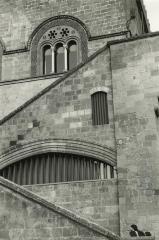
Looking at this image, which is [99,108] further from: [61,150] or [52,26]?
[52,26]

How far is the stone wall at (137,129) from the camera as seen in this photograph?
11.5 m

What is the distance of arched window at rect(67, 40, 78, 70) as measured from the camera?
2036 cm

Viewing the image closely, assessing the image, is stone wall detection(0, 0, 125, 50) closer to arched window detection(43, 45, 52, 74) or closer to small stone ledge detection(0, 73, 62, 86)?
arched window detection(43, 45, 52, 74)

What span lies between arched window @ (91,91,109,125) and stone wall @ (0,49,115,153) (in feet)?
0.46

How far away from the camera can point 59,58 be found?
20703 millimetres

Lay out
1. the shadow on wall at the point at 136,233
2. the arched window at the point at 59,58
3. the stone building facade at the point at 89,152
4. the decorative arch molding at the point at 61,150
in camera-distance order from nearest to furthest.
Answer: the stone building facade at the point at 89,152 → the shadow on wall at the point at 136,233 → the decorative arch molding at the point at 61,150 → the arched window at the point at 59,58

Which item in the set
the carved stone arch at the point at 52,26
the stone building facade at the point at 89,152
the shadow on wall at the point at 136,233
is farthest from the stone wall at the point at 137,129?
the carved stone arch at the point at 52,26

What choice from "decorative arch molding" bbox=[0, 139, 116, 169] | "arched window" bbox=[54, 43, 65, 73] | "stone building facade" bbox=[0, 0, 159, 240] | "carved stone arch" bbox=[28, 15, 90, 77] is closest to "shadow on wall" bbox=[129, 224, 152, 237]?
"stone building facade" bbox=[0, 0, 159, 240]

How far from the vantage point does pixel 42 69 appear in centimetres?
2039

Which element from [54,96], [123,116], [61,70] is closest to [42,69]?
[61,70]

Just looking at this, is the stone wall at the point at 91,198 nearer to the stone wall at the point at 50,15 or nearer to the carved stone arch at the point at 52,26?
the carved stone arch at the point at 52,26

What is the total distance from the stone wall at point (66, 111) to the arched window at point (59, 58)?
612 centimetres

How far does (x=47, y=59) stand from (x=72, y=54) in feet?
4.26

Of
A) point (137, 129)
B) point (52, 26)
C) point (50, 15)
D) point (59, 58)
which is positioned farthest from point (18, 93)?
point (137, 129)
